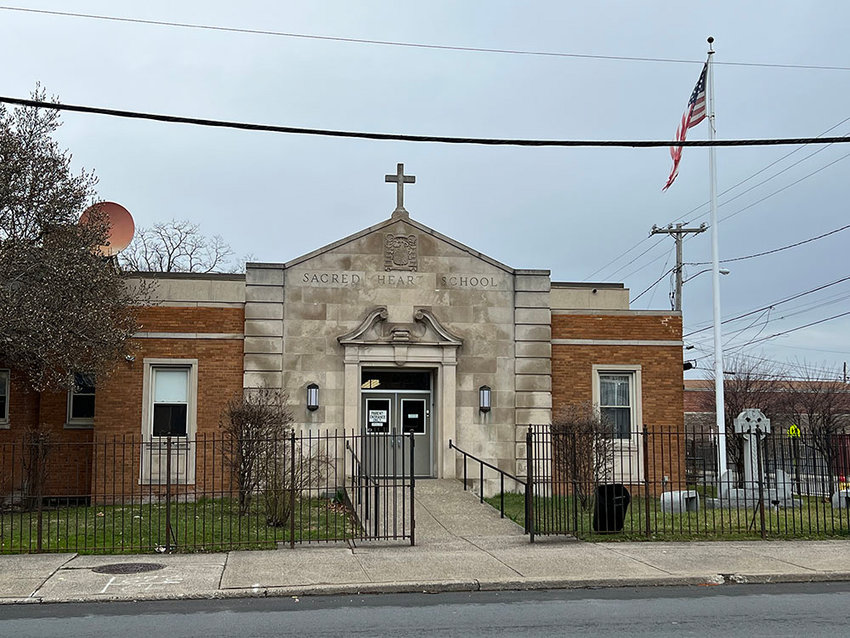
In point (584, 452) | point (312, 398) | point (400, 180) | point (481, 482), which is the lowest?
point (481, 482)

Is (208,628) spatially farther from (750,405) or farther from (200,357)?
(750,405)

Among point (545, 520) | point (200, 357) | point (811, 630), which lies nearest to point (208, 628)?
point (811, 630)

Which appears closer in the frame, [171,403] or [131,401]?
[131,401]

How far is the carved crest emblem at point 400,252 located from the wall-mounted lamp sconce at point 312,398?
10.4 feet

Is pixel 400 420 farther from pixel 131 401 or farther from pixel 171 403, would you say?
pixel 131 401

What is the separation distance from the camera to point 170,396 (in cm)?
2095

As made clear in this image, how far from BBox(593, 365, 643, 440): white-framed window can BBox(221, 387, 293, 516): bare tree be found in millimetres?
7300

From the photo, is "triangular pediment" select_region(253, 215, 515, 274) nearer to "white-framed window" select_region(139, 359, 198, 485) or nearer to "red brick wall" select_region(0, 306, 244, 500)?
"red brick wall" select_region(0, 306, 244, 500)

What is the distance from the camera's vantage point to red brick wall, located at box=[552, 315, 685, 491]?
2216cm

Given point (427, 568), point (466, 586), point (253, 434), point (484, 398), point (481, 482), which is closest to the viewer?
point (466, 586)

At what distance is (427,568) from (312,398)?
895 centimetres

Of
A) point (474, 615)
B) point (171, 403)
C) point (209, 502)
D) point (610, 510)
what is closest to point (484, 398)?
point (209, 502)

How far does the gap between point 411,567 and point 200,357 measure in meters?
10.0

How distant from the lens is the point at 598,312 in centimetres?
2234
